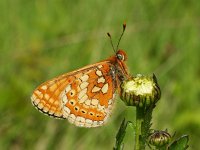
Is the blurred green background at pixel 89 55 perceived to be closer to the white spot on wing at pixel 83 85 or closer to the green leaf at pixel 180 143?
the white spot on wing at pixel 83 85

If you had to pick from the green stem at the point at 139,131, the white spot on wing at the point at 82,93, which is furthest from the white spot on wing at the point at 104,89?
the green stem at the point at 139,131

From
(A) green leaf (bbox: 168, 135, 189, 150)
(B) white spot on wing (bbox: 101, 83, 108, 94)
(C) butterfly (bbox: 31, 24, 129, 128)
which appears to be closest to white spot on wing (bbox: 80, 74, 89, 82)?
(C) butterfly (bbox: 31, 24, 129, 128)

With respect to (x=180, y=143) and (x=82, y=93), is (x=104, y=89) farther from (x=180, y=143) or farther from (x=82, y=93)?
(x=180, y=143)

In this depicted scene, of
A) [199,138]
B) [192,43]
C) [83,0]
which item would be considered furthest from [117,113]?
[83,0]

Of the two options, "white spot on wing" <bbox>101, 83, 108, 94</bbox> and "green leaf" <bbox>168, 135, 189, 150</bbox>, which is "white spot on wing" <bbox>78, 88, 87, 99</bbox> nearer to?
"white spot on wing" <bbox>101, 83, 108, 94</bbox>

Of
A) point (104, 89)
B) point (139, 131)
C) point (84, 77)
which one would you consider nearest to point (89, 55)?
point (84, 77)

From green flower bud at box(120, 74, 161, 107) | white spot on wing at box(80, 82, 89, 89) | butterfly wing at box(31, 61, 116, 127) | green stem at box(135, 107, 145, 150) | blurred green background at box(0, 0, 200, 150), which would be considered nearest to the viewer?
green stem at box(135, 107, 145, 150)
